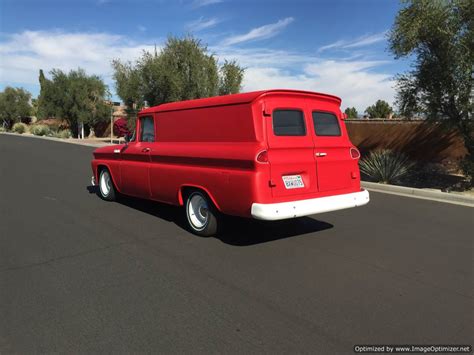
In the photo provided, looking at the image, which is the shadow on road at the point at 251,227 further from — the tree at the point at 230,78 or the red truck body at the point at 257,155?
the tree at the point at 230,78

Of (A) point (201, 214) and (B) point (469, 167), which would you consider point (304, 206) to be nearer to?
(A) point (201, 214)

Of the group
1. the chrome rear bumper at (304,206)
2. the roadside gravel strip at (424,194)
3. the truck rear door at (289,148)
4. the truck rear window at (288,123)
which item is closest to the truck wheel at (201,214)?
the chrome rear bumper at (304,206)

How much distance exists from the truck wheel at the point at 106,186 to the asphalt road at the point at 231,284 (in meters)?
1.01

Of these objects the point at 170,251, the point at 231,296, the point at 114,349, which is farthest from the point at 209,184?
the point at 114,349

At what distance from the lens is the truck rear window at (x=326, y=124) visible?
18.9 ft

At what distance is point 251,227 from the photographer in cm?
628

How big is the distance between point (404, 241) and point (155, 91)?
19.5 m

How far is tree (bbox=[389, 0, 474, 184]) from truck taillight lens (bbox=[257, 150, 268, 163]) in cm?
721

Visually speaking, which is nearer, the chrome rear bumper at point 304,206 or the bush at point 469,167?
the chrome rear bumper at point 304,206

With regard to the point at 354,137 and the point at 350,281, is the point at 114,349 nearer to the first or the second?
the point at 350,281

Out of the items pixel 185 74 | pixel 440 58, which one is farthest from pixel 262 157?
pixel 185 74

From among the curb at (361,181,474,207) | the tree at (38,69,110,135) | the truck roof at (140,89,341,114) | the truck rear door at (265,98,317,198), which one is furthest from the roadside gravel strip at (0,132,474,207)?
the tree at (38,69,110,135)

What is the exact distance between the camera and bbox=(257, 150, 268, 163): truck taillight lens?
4.88 meters

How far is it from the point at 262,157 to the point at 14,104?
8129cm
